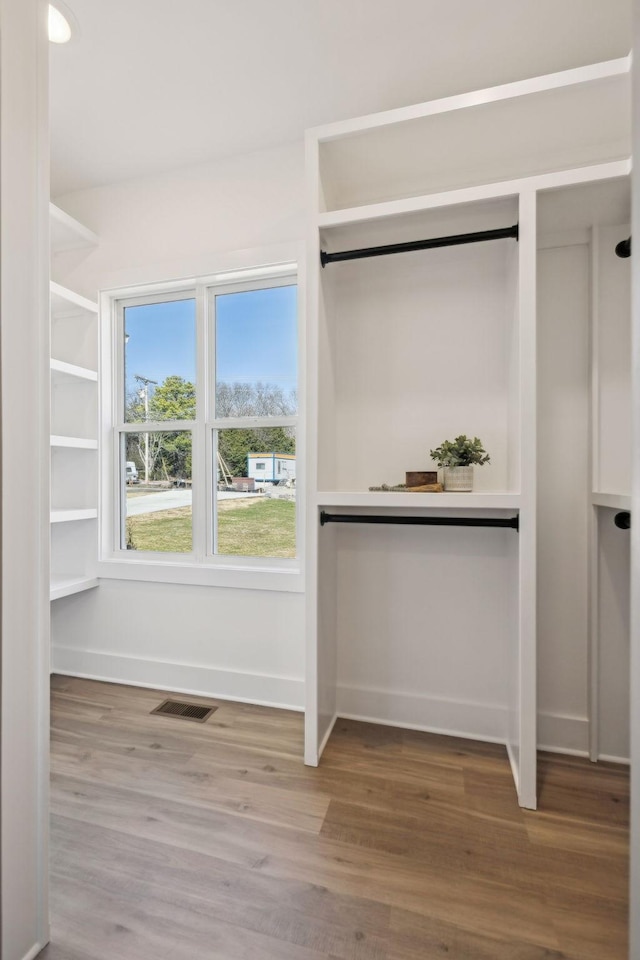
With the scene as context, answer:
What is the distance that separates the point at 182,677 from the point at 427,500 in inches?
66.0

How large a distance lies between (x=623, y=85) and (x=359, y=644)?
2.30 metres

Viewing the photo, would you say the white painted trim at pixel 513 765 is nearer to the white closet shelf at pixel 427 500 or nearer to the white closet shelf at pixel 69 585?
the white closet shelf at pixel 427 500

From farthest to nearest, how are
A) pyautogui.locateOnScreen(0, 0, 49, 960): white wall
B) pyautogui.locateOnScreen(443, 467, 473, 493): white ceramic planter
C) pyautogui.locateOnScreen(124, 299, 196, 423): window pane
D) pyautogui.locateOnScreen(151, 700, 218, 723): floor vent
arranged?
pyautogui.locateOnScreen(124, 299, 196, 423): window pane < pyautogui.locateOnScreen(151, 700, 218, 723): floor vent < pyautogui.locateOnScreen(443, 467, 473, 493): white ceramic planter < pyautogui.locateOnScreen(0, 0, 49, 960): white wall

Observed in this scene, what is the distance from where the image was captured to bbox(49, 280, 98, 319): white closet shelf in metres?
2.37

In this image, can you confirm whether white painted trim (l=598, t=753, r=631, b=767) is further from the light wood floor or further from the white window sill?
the white window sill

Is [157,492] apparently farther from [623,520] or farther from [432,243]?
[623,520]

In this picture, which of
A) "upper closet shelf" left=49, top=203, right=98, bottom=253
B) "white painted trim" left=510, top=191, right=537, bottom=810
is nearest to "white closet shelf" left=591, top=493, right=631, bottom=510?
"white painted trim" left=510, top=191, right=537, bottom=810

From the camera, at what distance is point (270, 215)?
7.54 feet

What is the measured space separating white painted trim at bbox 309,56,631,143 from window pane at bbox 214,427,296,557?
1.28 m

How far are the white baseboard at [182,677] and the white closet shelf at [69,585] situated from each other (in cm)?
41

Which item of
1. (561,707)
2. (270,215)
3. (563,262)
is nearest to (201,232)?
(270,215)

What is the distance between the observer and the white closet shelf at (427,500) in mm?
1645

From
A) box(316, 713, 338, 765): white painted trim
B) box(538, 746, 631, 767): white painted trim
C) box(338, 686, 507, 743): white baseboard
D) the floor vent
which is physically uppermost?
box(338, 686, 507, 743): white baseboard

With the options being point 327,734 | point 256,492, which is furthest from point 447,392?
point 327,734
